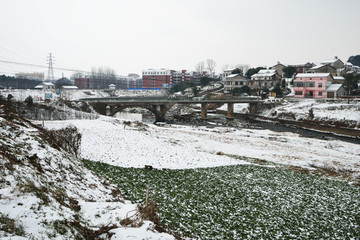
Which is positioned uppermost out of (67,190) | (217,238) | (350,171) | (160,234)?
(67,190)

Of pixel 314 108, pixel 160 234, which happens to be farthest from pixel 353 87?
pixel 160 234

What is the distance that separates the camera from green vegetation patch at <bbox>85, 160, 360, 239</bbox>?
977cm

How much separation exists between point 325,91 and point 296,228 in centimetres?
7444

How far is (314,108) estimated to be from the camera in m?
59.8

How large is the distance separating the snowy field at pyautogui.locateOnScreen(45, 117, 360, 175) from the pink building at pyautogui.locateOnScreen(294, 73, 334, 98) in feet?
140

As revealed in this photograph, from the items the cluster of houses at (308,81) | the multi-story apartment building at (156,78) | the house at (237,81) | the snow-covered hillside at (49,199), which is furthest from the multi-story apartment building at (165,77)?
the snow-covered hillside at (49,199)

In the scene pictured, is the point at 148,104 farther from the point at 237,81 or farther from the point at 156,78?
the point at 156,78

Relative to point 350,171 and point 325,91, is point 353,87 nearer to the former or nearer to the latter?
point 325,91

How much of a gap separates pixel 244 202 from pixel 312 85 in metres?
74.4

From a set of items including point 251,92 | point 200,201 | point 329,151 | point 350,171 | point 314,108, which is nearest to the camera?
point 200,201

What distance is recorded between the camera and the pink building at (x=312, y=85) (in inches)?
2825

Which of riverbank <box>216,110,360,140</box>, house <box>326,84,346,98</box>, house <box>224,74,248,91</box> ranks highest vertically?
house <box>224,74,248,91</box>

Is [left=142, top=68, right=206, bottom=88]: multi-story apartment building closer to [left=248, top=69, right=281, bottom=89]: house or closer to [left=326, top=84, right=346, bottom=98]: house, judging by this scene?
[left=248, top=69, right=281, bottom=89]: house

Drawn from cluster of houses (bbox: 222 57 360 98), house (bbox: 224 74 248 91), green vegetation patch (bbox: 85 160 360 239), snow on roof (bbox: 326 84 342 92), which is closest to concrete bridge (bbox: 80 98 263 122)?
cluster of houses (bbox: 222 57 360 98)
